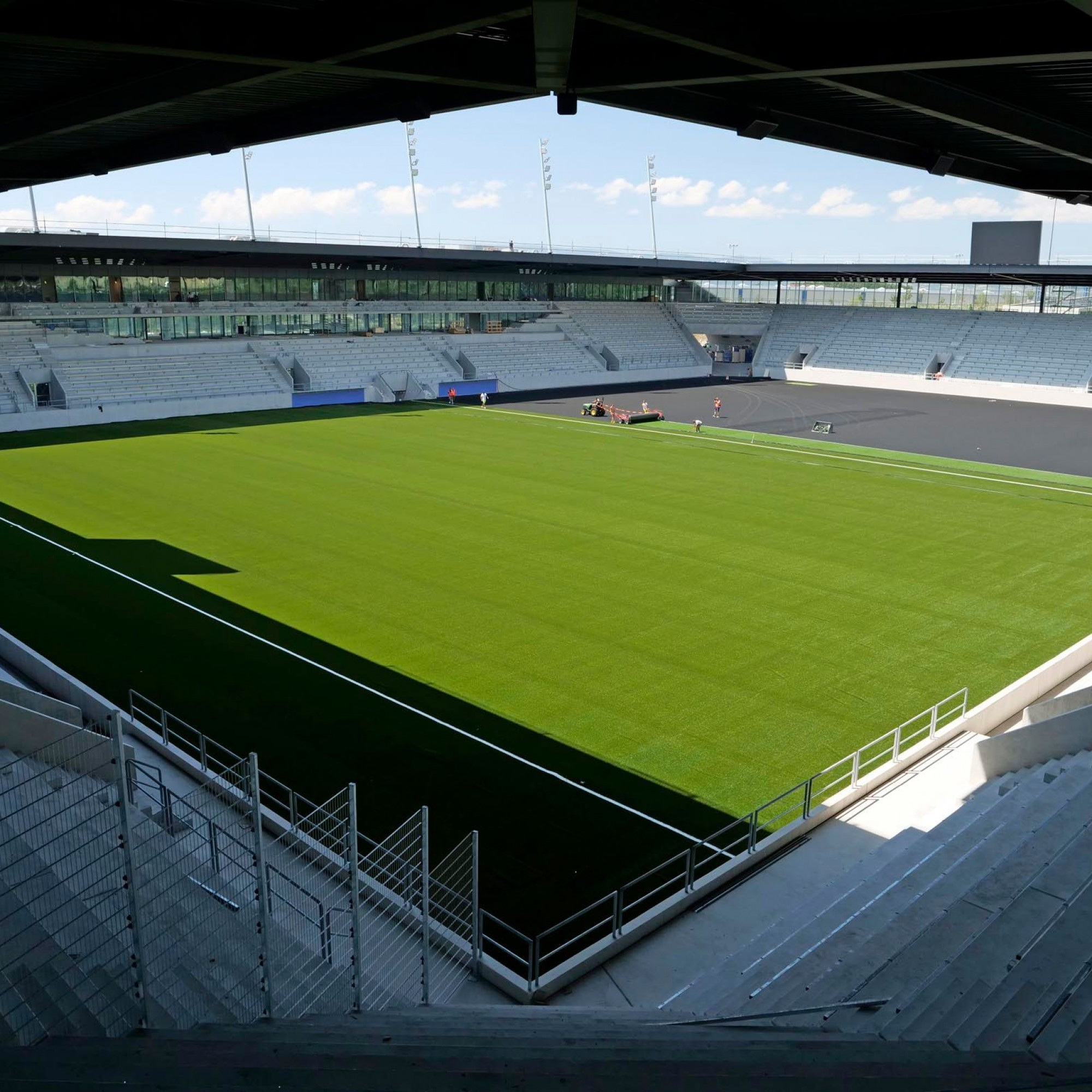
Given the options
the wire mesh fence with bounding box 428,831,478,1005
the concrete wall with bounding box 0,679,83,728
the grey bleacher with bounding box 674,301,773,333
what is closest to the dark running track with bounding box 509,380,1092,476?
the grey bleacher with bounding box 674,301,773,333

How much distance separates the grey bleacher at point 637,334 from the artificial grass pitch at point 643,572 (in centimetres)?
3380

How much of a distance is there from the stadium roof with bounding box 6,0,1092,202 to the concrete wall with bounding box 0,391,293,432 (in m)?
37.1

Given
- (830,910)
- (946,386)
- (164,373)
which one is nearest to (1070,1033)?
(830,910)

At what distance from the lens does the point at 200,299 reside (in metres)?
61.5

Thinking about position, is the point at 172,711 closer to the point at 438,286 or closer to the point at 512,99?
the point at 512,99

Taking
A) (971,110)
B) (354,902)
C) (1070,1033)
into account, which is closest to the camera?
(1070,1033)

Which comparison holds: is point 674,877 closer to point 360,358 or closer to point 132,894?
point 132,894

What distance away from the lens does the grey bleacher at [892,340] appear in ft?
226

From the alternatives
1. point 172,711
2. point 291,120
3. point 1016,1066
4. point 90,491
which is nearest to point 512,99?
point 291,120

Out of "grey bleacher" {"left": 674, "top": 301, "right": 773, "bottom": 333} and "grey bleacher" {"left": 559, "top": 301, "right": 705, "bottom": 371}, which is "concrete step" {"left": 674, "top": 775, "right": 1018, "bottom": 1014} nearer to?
"grey bleacher" {"left": 559, "top": 301, "right": 705, "bottom": 371}

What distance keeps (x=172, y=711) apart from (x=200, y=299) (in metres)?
51.2

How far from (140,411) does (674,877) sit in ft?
146

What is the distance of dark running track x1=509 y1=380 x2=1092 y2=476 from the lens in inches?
1649

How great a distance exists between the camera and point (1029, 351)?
65.3m
